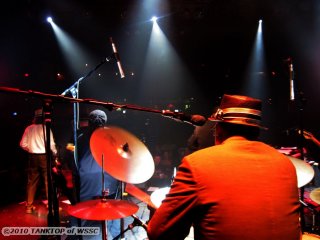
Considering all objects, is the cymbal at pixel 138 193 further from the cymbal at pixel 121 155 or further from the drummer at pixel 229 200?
the drummer at pixel 229 200

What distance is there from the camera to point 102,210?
8.88 ft

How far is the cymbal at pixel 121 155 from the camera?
2.89 m

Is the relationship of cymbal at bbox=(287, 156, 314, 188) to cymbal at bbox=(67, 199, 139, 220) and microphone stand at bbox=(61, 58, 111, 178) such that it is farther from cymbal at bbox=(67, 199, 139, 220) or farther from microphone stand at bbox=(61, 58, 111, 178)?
microphone stand at bbox=(61, 58, 111, 178)

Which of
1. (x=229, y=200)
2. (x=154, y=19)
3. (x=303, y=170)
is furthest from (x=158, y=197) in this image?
(x=154, y=19)

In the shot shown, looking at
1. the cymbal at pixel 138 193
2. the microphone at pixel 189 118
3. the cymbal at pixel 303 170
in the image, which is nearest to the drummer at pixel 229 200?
the microphone at pixel 189 118

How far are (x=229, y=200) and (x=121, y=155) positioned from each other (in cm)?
164

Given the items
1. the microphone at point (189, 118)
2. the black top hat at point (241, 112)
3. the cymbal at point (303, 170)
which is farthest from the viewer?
the cymbal at point (303, 170)

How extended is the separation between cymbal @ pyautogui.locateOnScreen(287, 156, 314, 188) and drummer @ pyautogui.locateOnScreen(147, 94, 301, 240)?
5.00 feet

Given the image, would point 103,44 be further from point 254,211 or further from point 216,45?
point 254,211

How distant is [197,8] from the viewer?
988 cm

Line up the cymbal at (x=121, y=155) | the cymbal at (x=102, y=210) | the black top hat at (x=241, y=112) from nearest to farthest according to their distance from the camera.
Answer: the black top hat at (x=241, y=112), the cymbal at (x=102, y=210), the cymbal at (x=121, y=155)

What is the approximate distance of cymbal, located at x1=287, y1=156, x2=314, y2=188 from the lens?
10.3 feet

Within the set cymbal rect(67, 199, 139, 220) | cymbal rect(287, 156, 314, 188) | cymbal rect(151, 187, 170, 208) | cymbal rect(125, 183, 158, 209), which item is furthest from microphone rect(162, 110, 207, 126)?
cymbal rect(125, 183, 158, 209)

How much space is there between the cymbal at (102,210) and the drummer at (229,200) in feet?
3.47
